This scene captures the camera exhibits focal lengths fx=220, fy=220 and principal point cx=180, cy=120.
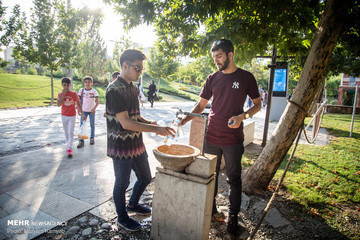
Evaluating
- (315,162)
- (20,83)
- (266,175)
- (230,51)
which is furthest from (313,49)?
(20,83)

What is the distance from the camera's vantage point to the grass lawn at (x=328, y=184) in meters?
3.57

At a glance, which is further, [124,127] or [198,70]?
[198,70]

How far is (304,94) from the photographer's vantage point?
144 inches

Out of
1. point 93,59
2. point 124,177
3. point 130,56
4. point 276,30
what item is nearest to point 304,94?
point 276,30

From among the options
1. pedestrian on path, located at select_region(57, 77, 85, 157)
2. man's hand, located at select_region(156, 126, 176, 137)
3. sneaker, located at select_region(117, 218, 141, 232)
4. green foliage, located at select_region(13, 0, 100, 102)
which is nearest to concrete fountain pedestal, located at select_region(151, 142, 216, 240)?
man's hand, located at select_region(156, 126, 176, 137)

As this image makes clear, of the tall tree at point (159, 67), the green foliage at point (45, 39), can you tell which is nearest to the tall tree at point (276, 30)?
the green foliage at point (45, 39)

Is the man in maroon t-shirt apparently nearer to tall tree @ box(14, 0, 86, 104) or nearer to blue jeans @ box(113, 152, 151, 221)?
blue jeans @ box(113, 152, 151, 221)

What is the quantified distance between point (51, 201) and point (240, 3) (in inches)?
196

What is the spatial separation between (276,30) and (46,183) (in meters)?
5.36

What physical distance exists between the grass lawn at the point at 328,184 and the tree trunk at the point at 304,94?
2.52 ft

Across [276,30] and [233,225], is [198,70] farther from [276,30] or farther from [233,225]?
[233,225]

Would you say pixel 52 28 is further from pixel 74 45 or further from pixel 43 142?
pixel 43 142

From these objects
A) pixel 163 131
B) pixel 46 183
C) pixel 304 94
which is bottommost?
pixel 46 183

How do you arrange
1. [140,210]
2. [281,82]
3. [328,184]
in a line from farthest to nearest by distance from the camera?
[281,82]
[328,184]
[140,210]
